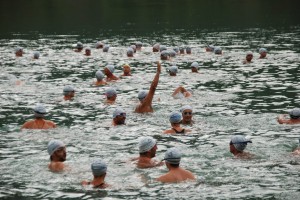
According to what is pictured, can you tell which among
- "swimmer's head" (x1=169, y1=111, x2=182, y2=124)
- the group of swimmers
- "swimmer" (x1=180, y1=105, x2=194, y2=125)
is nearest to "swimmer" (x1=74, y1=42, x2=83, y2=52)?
the group of swimmers

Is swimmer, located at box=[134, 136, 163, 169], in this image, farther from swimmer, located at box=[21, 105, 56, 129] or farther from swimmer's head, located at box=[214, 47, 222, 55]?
swimmer's head, located at box=[214, 47, 222, 55]

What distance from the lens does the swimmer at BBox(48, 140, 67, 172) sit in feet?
58.2

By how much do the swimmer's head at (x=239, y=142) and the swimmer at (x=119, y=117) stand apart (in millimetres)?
6417

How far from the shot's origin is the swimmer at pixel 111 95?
29.0m

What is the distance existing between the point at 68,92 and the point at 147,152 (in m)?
13.2

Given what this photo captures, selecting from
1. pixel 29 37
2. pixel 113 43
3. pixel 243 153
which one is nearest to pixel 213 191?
pixel 243 153

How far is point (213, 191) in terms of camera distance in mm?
15766

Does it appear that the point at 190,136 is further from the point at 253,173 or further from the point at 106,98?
the point at 106,98

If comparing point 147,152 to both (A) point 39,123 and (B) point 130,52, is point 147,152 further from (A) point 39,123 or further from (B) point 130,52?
(B) point 130,52

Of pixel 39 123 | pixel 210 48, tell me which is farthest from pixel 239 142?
pixel 210 48

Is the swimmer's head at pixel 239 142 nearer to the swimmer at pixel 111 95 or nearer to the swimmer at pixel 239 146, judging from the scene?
the swimmer at pixel 239 146

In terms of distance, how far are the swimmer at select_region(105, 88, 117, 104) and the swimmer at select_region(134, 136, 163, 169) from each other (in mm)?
11151

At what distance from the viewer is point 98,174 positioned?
16.1 m

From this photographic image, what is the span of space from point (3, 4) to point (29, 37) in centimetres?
5619
